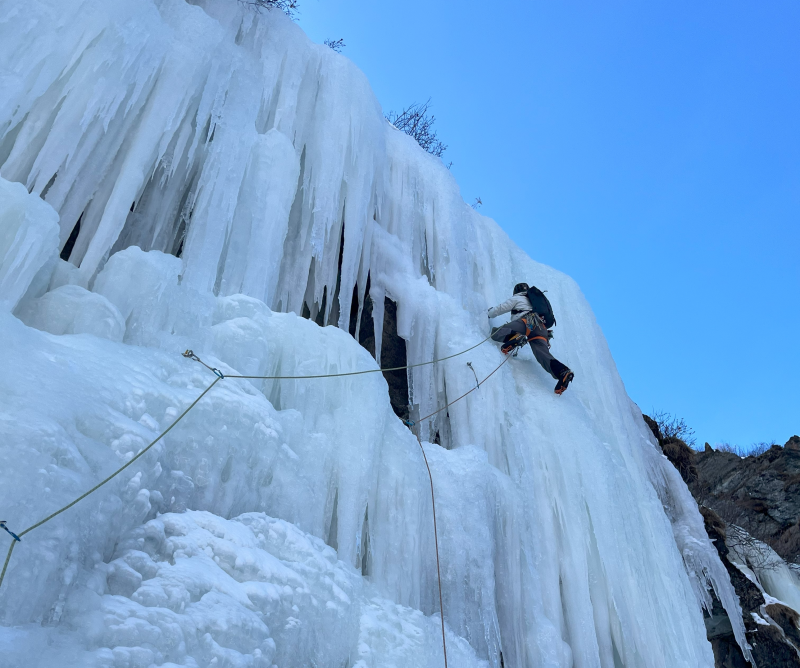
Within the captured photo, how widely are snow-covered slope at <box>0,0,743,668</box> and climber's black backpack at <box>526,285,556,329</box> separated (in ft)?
1.73

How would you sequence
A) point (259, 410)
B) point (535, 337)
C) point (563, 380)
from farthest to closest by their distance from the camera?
point (535, 337), point (563, 380), point (259, 410)

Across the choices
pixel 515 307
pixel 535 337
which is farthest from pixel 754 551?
pixel 515 307

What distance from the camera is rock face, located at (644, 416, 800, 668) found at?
6.72 metres

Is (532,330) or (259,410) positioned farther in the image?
(532,330)

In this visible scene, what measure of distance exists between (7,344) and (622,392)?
6231 mm

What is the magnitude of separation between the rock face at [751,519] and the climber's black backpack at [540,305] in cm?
351

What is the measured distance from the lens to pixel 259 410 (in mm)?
2770

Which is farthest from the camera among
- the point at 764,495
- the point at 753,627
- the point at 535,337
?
the point at 764,495

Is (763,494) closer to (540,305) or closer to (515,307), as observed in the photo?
(540,305)

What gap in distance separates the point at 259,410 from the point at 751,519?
12.5 meters

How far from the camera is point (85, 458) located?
6.34 ft

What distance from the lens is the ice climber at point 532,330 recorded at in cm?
531

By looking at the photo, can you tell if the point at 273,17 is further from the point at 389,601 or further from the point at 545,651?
the point at 545,651

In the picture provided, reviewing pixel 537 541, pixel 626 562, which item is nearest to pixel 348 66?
pixel 537 541
